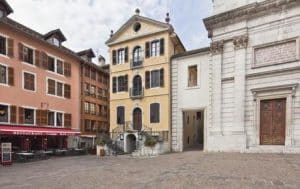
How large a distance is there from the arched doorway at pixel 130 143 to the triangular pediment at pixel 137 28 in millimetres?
10042

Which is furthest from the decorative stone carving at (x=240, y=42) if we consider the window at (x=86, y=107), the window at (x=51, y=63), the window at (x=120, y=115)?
the window at (x=86, y=107)

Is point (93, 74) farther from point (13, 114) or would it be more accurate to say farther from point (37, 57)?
point (13, 114)

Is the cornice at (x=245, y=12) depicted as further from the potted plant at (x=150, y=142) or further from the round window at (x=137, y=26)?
the potted plant at (x=150, y=142)

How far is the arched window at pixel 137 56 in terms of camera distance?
28.2 metres

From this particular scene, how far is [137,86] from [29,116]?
1071cm

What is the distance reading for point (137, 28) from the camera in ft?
94.0

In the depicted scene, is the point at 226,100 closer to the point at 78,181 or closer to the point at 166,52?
the point at 166,52

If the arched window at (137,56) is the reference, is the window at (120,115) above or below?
below

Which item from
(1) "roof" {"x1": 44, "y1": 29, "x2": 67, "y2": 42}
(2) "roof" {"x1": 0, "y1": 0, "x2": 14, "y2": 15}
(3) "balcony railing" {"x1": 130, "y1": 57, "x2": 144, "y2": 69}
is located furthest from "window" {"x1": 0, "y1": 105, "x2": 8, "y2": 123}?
(3) "balcony railing" {"x1": 130, "y1": 57, "x2": 144, "y2": 69}

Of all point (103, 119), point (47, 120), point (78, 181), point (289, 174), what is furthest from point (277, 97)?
point (103, 119)

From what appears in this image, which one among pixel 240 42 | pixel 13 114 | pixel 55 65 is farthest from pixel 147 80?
pixel 13 114

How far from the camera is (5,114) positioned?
23.8m

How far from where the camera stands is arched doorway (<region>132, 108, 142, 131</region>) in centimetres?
2781

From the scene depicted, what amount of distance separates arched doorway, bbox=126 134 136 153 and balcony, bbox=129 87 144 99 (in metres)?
3.83
